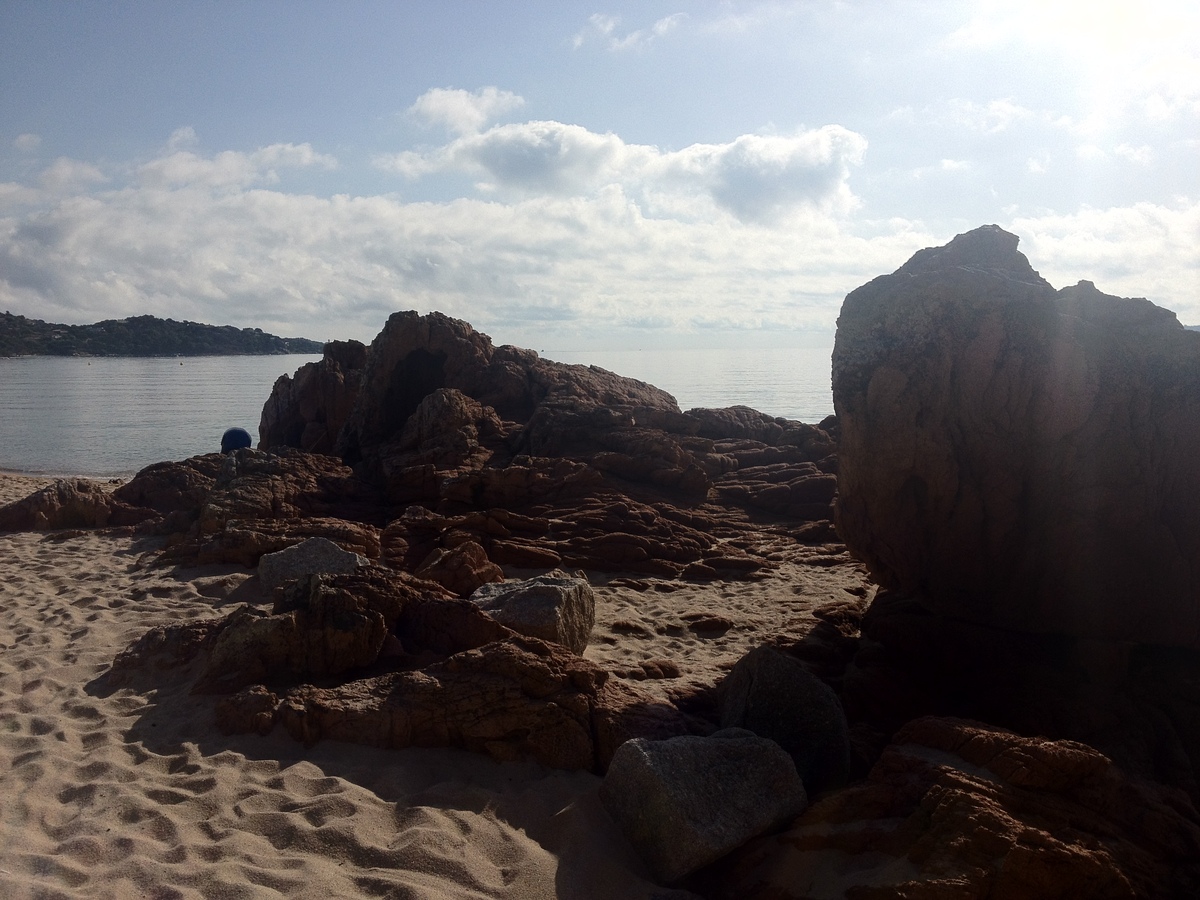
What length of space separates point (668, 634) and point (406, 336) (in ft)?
30.8

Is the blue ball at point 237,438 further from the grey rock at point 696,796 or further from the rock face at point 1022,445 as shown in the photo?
the grey rock at point 696,796

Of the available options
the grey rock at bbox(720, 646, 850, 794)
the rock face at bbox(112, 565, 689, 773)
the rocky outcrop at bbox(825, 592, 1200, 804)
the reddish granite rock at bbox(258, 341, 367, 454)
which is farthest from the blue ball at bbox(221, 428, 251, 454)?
the grey rock at bbox(720, 646, 850, 794)

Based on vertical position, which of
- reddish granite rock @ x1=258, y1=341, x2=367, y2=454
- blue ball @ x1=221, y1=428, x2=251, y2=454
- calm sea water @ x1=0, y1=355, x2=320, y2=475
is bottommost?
calm sea water @ x1=0, y1=355, x2=320, y2=475

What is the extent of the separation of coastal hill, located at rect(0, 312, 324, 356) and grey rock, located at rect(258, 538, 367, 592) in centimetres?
11522

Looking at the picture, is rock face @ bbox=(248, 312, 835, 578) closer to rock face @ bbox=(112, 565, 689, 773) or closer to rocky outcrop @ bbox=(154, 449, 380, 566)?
rocky outcrop @ bbox=(154, 449, 380, 566)

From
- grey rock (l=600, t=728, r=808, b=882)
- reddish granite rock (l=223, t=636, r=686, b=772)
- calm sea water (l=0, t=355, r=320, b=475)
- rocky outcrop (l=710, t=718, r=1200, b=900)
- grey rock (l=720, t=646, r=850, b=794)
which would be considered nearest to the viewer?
rocky outcrop (l=710, t=718, r=1200, b=900)

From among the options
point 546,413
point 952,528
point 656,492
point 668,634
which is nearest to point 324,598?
point 668,634

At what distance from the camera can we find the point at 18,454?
26125 mm

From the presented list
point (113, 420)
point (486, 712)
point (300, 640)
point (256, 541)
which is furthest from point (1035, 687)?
point (113, 420)

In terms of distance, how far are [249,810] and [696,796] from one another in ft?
6.90

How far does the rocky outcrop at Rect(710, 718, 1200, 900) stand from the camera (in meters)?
3.25

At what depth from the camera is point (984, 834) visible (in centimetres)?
333

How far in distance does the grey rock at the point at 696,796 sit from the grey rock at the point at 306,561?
415cm

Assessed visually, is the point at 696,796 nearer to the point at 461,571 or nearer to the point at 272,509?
the point at 461,571
